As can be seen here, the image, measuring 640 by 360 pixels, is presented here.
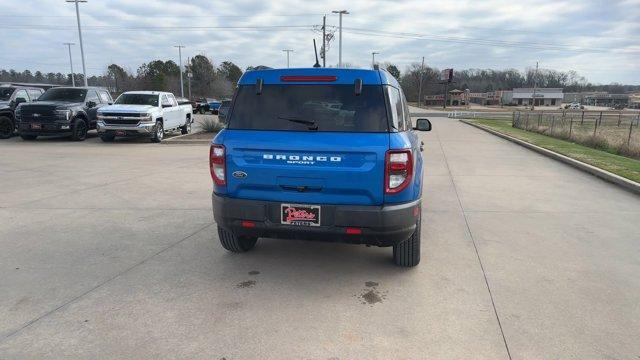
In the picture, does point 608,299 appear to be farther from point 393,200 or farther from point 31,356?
point 31,356

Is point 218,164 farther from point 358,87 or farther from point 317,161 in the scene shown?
point 358,87

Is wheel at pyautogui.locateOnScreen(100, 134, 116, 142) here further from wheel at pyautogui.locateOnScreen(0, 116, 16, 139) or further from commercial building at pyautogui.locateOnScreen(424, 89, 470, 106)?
commercial building at pyautogui.locateOnScreen(424, 89, 470, 106)

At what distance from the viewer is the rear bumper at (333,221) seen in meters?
3.91

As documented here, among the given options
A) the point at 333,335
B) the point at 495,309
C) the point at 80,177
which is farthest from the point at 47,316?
the point at 80,177

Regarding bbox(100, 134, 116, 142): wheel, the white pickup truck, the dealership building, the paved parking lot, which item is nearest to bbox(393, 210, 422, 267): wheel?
the paved parking lot

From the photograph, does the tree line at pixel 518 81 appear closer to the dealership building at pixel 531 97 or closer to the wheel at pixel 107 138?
the dealership building at pixel 531 97

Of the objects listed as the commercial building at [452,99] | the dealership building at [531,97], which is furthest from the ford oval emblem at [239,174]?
the dealership building at [531,97]

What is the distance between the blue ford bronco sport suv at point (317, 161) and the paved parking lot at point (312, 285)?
0.63 m

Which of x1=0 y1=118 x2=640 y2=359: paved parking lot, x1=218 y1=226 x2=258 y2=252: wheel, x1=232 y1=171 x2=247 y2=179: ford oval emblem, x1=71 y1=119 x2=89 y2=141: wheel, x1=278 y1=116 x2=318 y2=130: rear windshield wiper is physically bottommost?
x1=0 y1=118 x2=640 y2=359: paved parking lot

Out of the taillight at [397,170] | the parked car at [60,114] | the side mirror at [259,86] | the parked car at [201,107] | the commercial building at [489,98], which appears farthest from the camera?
the commercial building at [489,98]

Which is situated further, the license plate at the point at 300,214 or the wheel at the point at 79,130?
the wheel at the point at 79,130

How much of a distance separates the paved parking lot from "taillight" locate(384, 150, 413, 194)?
3.29ft

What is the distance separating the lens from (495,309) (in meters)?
3.82

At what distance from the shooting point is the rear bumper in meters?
3.91
